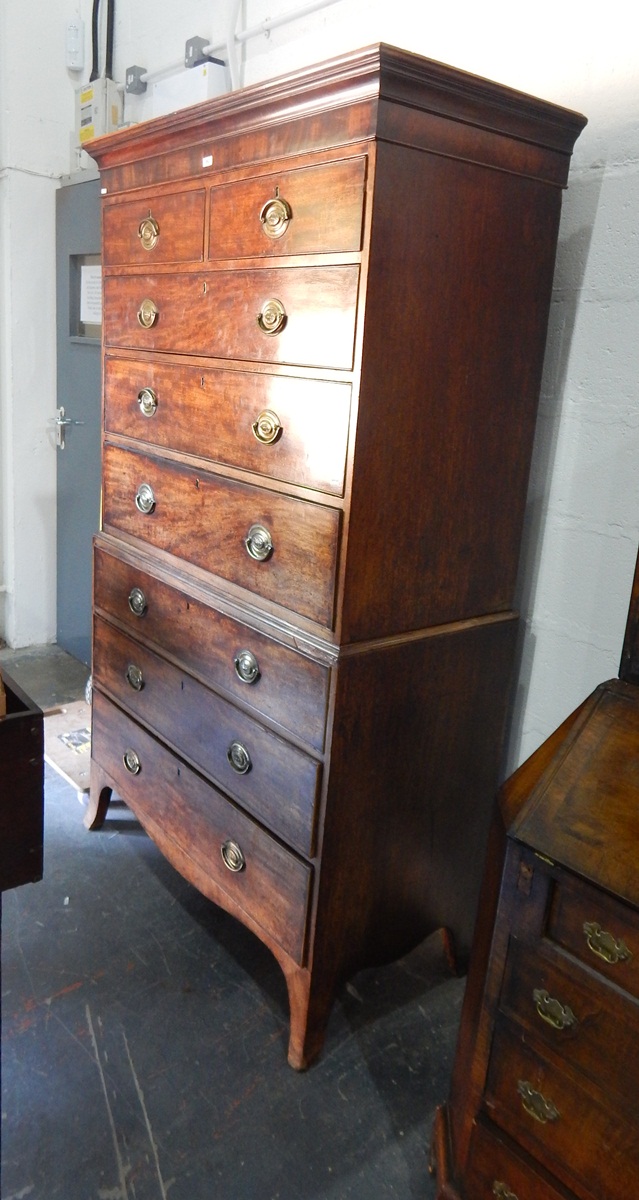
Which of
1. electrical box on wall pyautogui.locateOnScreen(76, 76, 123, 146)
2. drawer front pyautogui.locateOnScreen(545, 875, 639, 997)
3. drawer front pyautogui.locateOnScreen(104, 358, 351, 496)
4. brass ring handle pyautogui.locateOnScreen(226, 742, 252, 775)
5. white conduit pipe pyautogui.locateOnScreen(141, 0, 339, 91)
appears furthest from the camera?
electrical box on wall pyautogui.locateOnScreen(76, 76, 123, 146)

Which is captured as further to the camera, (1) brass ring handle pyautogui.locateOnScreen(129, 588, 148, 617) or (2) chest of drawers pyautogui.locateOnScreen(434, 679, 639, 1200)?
(1) brass ring handle pyautogui.locateOnScreen(129, 588, 148, 617)

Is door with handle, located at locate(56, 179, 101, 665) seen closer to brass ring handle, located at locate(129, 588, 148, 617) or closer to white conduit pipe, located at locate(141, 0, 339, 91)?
white conduit pipe, located at locate(141, 0, 339, 91)

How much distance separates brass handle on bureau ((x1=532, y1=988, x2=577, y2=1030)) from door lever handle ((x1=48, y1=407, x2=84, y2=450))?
9.64ft

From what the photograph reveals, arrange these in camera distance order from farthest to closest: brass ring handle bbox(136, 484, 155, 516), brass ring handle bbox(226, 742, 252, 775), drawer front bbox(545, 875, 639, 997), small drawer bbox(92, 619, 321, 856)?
brass ring handle bbox(136, 484, 155, 516), brass ring handle bbox(226, 742, 252, 775), small drawer bbox(92, 619, 321, 856), drawer front bbox(545, 875, 639, 997)

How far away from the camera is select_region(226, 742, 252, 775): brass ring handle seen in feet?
5.63

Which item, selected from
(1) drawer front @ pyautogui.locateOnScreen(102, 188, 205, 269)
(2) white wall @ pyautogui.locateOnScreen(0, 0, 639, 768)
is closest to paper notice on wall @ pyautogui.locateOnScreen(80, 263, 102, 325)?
(1) drawer front @ pyautogui.locateOnScreen(102, 188, 205, 269)

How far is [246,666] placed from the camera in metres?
1.67

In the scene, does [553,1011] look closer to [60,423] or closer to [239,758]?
[239,758]

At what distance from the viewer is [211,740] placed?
6.01 feet

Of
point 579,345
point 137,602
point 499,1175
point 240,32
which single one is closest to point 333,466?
point 579,345

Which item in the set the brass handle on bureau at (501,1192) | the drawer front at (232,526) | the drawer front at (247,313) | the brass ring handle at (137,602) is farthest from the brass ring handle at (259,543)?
the brass handle on bureau at (501,1192)

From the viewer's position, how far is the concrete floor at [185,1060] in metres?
1.50

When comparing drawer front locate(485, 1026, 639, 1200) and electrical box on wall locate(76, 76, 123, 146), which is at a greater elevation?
electrical box on wall locate(76, 76, 123, 146)

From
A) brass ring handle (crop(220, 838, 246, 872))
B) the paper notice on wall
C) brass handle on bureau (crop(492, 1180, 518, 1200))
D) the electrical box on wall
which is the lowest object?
brass handle on bureau (crop(492, 1180, 518, 1200))
